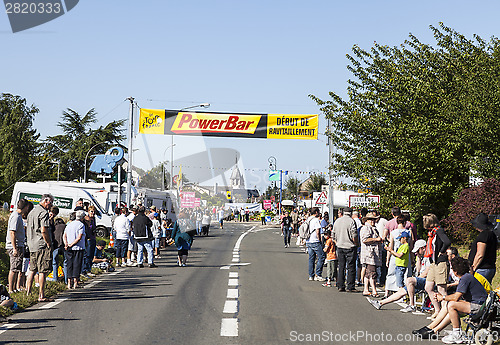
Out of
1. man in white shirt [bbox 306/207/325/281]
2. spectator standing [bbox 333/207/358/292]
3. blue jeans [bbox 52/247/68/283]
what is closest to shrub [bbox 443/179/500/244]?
man in white shirt [bbox 306/207/325/281]

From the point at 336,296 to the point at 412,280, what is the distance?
2211 millimetres

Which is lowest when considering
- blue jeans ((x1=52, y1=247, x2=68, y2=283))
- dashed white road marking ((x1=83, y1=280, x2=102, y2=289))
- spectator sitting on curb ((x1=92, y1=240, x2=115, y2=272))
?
dashed white road marking ((x1=83, y1=280, x2=102, y2=289))

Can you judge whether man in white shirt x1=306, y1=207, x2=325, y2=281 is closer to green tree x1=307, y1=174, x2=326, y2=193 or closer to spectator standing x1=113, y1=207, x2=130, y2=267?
spectator standing x1=113, y1=207, x2=130, y2=267

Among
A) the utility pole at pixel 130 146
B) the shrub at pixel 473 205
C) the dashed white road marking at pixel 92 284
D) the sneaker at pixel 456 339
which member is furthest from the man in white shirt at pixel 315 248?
the utility pole at pixel 130 146

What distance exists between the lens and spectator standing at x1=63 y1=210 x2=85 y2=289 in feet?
43.8

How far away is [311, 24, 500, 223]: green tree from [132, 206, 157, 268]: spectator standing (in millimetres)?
10027

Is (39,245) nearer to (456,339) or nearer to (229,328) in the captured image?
(229,328)

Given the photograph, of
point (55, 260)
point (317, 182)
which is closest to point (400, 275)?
point (55, 260)

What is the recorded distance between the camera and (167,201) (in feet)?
135

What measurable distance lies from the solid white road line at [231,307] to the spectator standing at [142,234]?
7.57m

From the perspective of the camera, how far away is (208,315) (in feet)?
32.7

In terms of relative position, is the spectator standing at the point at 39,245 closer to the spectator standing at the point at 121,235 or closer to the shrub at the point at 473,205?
the spectator standing at the point at 121,235

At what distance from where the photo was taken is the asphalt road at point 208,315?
323 inches

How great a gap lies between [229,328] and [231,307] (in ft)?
6.55
